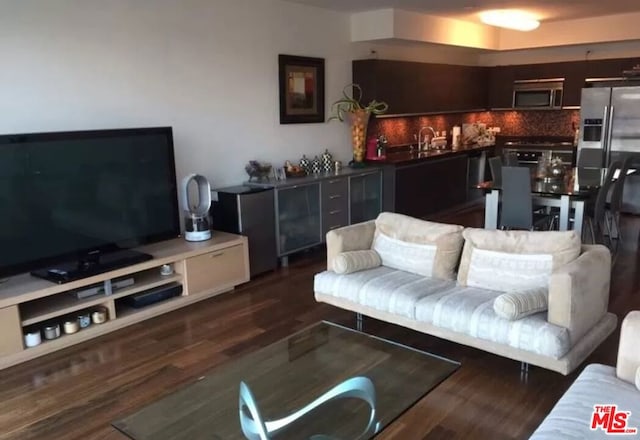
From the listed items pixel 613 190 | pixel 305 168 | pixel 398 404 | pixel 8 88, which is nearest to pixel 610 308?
pixel 613 190

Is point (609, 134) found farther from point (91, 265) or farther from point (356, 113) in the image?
point (91, 265)

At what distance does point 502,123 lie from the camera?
9227mm

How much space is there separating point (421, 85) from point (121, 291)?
5147 mm

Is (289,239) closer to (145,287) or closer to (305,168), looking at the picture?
(305,168)

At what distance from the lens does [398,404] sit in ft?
7.48

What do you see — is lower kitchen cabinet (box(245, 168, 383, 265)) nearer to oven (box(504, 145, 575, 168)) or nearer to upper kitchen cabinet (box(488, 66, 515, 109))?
oven (box(504, 145, 575, 168))

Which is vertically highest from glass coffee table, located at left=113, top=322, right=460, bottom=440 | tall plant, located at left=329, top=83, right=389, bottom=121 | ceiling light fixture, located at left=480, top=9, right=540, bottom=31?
ceiling light fixture, located at left=480, top=9, right=540, bottom=31

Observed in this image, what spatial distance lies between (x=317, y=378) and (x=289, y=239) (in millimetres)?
3016

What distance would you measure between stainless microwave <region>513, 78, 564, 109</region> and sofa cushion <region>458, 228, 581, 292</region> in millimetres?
5709

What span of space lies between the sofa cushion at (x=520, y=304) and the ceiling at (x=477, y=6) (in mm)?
4024

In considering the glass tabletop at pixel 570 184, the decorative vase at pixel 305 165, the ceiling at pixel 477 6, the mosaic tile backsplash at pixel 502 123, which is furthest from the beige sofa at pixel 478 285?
the mosaic tile backsplash at pixel 502 123

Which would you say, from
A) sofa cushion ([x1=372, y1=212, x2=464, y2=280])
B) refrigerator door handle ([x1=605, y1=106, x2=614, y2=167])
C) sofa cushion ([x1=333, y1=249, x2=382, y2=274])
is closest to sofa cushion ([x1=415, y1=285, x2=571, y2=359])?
sofa cushion ([x1=372, y1=212, x2=464, y2=280])

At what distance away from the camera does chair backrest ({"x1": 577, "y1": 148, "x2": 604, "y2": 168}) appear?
Answer: 22.1ft

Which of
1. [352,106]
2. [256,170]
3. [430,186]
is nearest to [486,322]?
[256,170]
